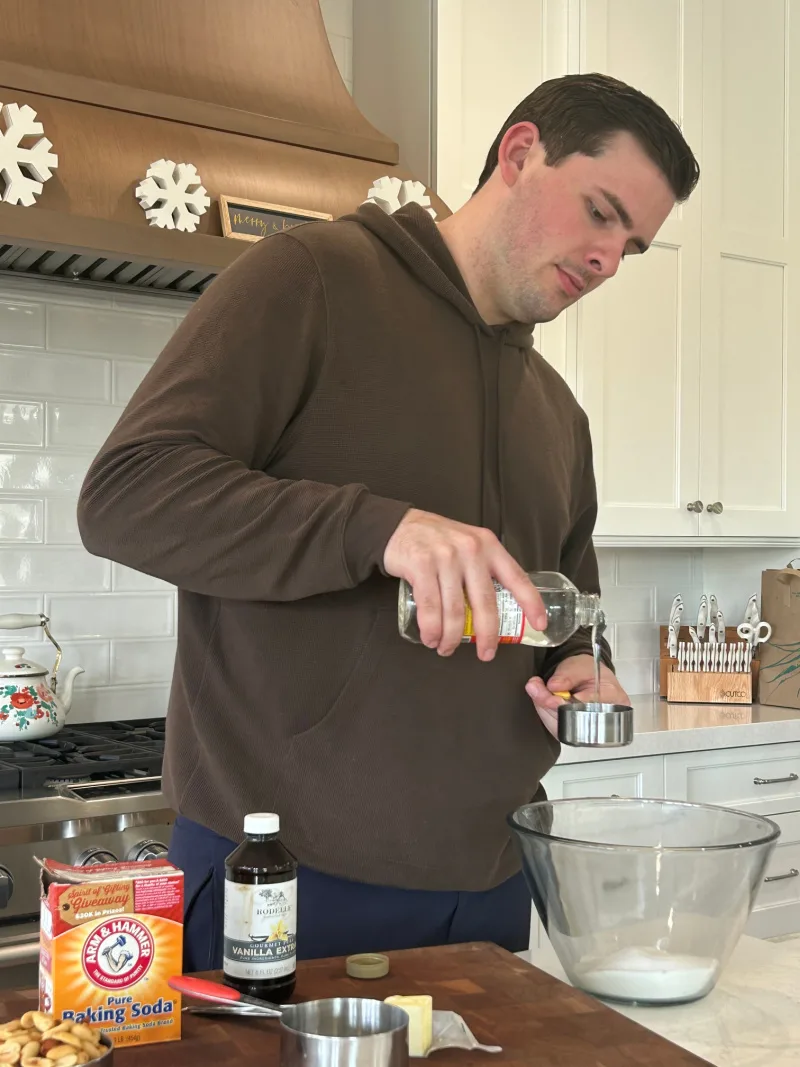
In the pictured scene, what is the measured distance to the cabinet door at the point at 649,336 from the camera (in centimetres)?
289

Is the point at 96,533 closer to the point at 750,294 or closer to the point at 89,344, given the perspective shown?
the point at 89,344

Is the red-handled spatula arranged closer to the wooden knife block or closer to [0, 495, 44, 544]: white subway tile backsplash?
Result: [0, 495, 44, 544]: white subway tile backsplash

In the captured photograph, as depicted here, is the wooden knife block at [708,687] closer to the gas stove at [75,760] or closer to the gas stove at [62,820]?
the gas stove at [75,760]

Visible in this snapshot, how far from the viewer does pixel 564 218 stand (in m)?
1.41

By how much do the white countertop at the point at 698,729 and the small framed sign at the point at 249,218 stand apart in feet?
4.08

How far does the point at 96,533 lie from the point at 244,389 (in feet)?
0.66

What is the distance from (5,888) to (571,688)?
2.98 feet

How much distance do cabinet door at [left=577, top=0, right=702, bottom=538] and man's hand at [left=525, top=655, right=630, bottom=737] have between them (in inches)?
60.6

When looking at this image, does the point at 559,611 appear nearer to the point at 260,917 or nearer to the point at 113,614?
the point at 260,917

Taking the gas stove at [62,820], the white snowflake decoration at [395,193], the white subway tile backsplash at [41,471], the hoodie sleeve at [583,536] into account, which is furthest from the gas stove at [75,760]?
the white snowflake decoration at [395,193]

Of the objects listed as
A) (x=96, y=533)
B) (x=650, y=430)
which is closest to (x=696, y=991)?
(x=96, y=533)

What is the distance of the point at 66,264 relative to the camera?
2324 mm

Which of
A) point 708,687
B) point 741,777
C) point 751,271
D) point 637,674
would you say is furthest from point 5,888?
point 751,271

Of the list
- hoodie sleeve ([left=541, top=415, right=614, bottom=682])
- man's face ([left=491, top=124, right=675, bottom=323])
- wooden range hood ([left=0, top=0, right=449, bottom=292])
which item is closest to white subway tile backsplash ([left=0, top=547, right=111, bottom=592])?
wooden range hood ([left=0, top=0, right=449, bottom=292])
